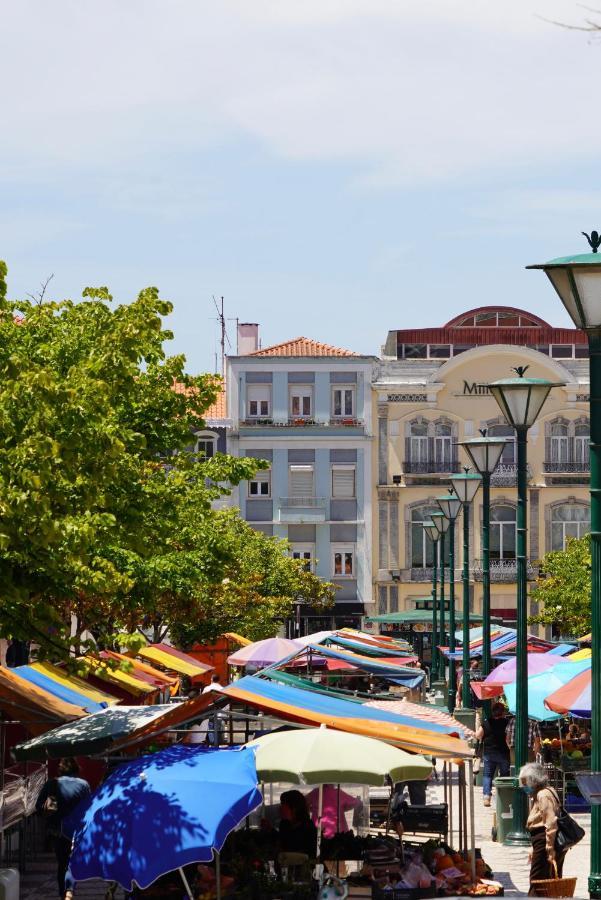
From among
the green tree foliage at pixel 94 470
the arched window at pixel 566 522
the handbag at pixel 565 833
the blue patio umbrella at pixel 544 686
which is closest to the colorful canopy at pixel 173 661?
the green tree foliage at pixel 94 470

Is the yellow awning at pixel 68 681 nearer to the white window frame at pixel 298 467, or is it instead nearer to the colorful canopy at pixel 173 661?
the colorful canopy at pixel 173 661

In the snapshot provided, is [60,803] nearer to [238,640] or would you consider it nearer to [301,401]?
[238,640]

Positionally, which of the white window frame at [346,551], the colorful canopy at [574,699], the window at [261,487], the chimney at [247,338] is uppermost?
the chimney at [247,338]

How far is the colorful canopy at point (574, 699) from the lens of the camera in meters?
18.4

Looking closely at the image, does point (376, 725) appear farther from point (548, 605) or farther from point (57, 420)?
point (548, 605)

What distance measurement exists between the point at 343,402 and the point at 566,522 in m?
11.2

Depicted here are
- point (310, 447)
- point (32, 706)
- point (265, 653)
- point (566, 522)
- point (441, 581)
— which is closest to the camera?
point (32, 706)

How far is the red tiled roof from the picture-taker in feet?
228

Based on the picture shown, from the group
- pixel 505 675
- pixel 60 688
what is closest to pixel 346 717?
pixel 60 688

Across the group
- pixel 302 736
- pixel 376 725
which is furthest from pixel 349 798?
pixel 302 736

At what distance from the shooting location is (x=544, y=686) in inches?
844

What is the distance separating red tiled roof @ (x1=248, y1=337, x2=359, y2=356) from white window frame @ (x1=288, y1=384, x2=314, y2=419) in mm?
1465

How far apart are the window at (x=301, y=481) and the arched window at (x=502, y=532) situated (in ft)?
26.7

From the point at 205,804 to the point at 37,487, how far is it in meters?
2.87
